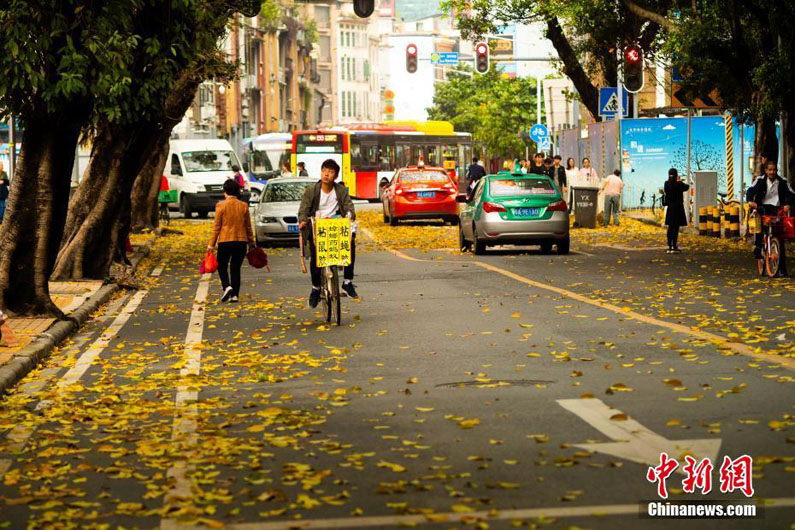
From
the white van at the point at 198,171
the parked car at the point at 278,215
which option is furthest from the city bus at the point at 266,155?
the parked car at the point at 278,215

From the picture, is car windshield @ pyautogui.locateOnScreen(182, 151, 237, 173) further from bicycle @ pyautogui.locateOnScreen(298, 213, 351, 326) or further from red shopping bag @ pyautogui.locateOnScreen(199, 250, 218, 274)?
bicycle @ pyautogui.locateOnScreen(298, 213, 351, 326)

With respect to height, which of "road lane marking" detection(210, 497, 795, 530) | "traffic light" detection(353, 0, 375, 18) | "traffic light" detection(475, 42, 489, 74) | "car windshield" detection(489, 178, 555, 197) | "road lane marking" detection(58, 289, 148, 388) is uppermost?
"traffic light" detection(475, 42, 489, 74)

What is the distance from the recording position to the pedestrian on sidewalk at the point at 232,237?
1970 centimetres

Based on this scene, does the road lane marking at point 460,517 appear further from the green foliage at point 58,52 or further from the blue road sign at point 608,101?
the blue road sign at point 608,101

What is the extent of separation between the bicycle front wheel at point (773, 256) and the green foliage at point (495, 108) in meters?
77.2

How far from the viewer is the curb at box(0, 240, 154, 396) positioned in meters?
12.1

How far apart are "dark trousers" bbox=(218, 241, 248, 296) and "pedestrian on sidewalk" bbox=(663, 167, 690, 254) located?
10.5 metres

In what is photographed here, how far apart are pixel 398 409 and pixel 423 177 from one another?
32188mm

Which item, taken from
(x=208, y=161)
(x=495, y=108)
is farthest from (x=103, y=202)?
(x=495, y=108)

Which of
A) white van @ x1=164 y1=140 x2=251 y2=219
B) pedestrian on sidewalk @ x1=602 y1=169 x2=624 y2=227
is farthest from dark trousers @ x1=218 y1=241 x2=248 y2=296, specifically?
white van @ x1=164 y1=140 x2=251 y2=219

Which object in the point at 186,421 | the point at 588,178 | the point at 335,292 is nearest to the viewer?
the point at 186,421

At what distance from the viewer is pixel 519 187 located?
28.2 meters

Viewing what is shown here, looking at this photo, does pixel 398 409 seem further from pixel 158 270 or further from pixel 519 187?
pixel 519 187

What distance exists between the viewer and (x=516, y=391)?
10.5 meters
